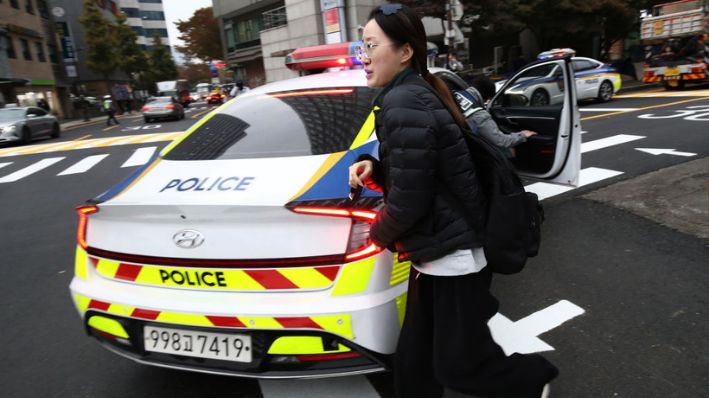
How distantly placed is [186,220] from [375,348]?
967 mm

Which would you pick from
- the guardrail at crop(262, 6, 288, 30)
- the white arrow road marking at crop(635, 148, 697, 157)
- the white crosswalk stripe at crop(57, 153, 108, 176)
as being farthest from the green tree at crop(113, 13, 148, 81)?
the white arrow road marking at crop(635, 148, 697, 157)

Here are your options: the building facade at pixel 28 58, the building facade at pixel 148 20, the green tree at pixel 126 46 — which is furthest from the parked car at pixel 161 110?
the building facade at pixel 148 20

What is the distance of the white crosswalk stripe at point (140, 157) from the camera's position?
10516 millimetres

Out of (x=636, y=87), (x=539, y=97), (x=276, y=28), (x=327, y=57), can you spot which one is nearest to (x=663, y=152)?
(x=539, y=97)

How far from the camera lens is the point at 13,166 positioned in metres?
11.4

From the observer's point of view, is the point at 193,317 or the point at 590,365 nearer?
the point at 193,317

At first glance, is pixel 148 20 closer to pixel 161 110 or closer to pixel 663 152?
pixel 161 110

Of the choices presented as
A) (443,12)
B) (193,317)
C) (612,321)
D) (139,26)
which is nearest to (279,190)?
(193,317)

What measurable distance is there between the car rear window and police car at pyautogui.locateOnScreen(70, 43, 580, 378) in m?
0.05

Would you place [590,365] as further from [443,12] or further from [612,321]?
[443,12]

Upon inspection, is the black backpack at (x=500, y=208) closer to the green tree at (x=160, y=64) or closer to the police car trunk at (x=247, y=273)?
the police car trunk at (x=247, y=273)

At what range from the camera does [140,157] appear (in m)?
11.4

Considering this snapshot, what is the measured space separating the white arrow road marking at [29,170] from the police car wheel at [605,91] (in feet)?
47.3

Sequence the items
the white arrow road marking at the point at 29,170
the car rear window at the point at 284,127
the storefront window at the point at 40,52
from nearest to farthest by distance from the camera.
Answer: the car rear window at the point at 284,127, the white arrow road marking at the point at 29,170, the storefront window at the point at 40,52
